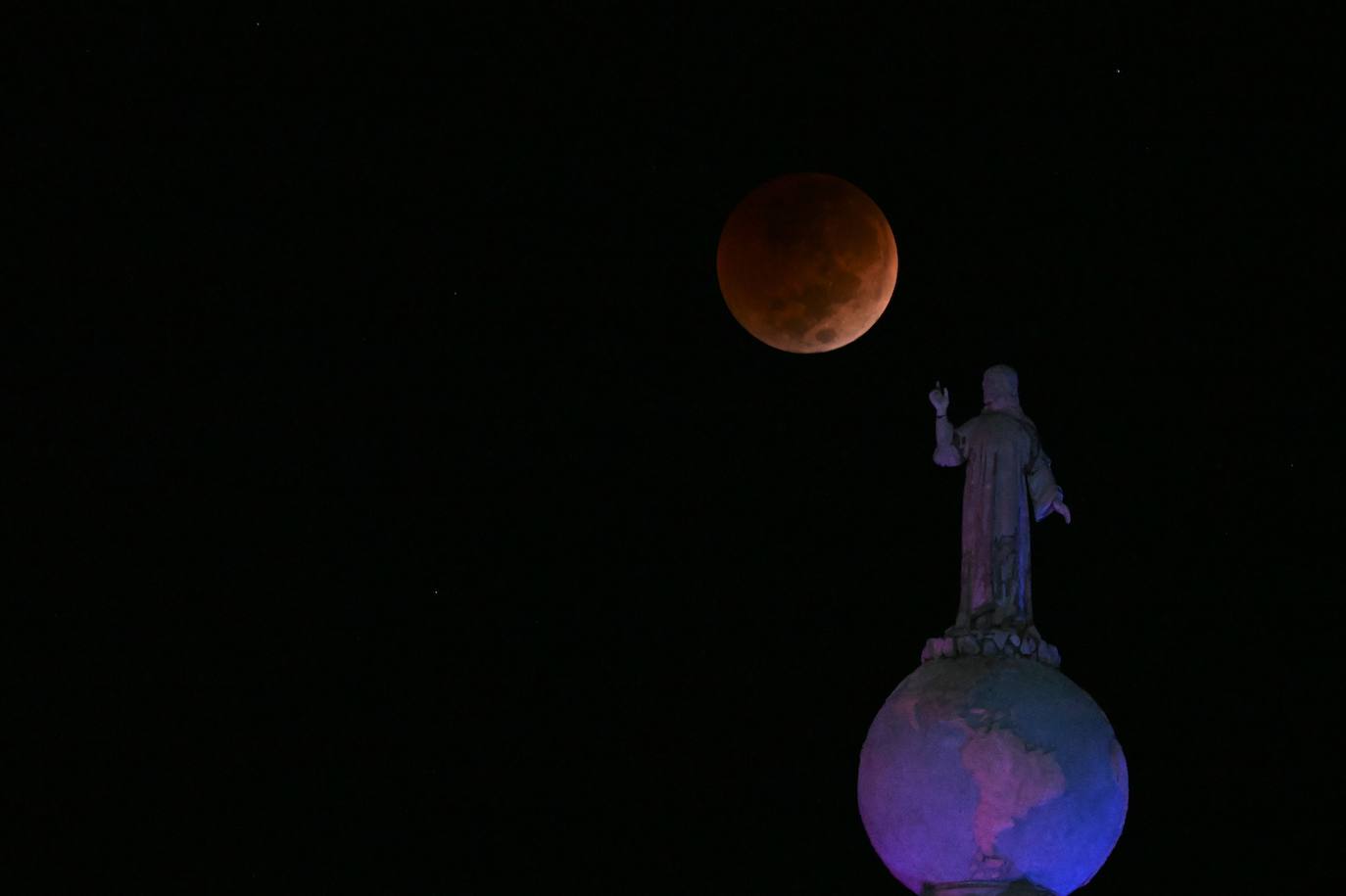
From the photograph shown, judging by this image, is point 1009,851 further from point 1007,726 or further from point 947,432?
point 947,432

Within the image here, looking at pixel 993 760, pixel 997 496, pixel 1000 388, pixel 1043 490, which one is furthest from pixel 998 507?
pixel 993 760

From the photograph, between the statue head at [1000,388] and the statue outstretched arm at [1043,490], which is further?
the statue head at [1000,388]

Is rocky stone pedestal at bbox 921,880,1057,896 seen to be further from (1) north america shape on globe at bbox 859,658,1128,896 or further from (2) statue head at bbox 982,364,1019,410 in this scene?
(2) statue head at bbox 982,364,1019,410

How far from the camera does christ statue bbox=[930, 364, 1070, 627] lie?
65.1 ft

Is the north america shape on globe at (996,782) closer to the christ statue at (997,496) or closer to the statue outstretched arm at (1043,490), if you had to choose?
the christ statue at (997,496)

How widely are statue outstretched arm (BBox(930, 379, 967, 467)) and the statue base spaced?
1.69 metres

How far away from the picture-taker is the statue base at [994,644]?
19.5m

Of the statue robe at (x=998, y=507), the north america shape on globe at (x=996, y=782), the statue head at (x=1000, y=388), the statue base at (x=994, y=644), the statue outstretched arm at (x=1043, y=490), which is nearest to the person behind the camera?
the north america shape on globe at (x=996, y=782)

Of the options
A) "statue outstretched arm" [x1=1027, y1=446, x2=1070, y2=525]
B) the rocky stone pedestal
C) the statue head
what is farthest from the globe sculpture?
the statue head

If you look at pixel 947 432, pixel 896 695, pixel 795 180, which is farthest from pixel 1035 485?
pixel 795 180

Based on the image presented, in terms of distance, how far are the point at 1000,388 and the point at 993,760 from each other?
12.7 feet

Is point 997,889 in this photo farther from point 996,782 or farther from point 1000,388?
point 1000,388

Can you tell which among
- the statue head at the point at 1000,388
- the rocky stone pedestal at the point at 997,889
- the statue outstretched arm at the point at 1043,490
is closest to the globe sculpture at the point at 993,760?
the rocky stone pedestal at the point at 997,889

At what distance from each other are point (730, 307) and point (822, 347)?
0.98 meters
